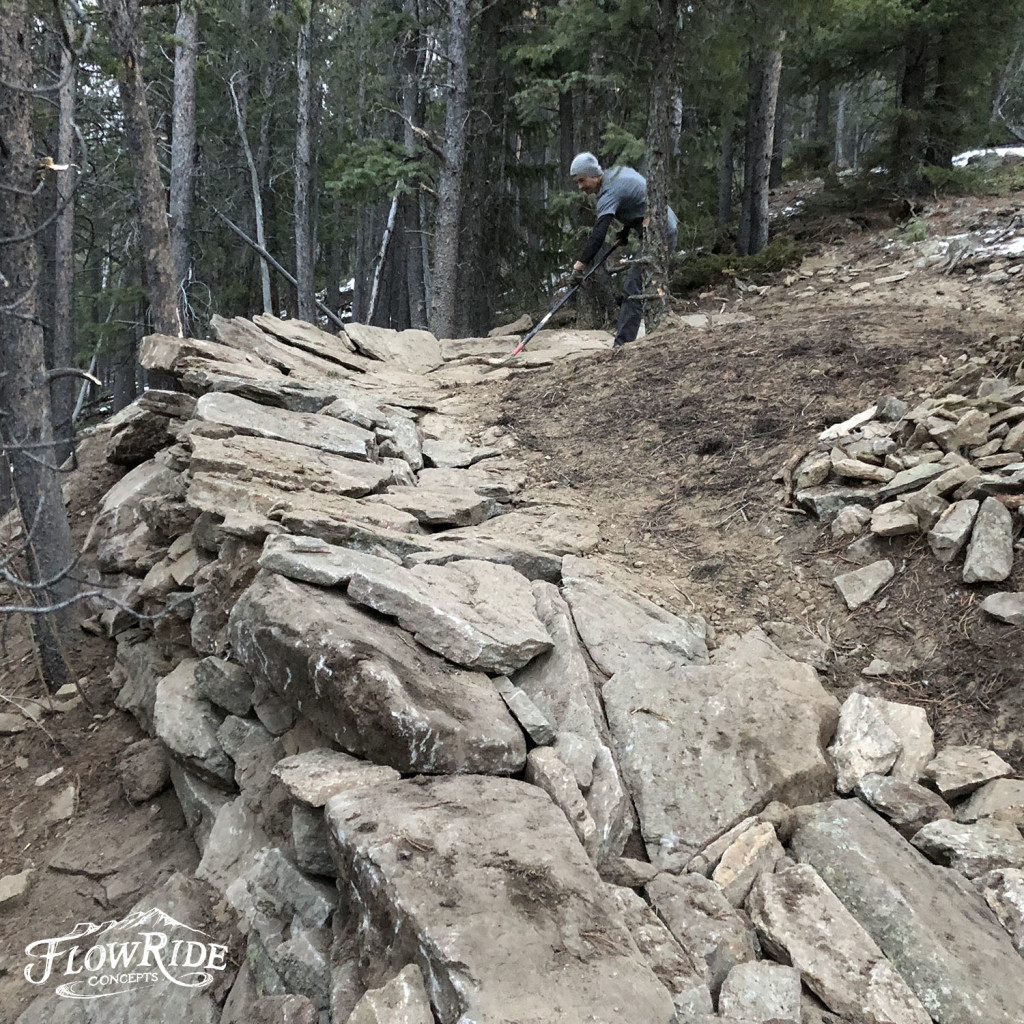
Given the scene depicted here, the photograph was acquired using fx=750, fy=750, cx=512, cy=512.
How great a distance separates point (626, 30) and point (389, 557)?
939 cm

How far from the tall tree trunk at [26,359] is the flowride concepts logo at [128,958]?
2361 millimetres

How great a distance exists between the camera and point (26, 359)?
519 centimetres

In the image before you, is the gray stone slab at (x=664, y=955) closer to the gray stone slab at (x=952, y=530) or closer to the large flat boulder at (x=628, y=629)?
the large flat boulder at (x=628, y=629)

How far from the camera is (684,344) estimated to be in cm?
806

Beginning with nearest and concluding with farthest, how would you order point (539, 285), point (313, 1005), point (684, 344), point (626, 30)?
point (313, 1005) → point (684, 344) → point (626, 30) → point (539, 285)

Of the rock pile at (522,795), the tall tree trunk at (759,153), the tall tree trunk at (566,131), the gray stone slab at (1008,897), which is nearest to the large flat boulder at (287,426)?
the rock pile at (522,795)

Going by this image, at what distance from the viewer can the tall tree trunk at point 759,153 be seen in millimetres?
12336

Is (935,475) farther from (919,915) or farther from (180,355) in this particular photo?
(180,355)

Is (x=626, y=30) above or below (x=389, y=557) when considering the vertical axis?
above

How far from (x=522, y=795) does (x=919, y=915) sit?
1.26 meters

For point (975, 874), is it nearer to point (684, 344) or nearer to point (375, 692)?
point (375, 692)

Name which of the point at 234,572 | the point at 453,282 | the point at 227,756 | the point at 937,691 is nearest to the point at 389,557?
the point at 234,572

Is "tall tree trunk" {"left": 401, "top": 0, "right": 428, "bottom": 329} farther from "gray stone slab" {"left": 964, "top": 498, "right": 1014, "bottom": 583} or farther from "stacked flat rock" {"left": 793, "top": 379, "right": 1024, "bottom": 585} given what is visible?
"gray stone slab" {"left": 964, "top": 498, "right": 1014, "bottom": 583}

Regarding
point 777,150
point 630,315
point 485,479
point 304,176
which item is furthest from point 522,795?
point 777,150
